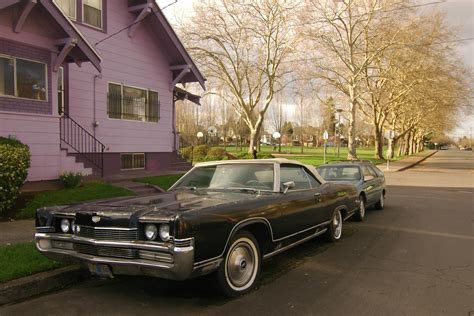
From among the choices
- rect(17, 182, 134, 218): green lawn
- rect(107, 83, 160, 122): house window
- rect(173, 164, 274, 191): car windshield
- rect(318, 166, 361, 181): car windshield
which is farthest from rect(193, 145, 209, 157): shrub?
rect(173, 164, 274, 191): car windshield

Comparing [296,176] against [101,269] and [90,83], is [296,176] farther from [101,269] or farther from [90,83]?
[90,83]

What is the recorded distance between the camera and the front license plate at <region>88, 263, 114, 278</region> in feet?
14.5

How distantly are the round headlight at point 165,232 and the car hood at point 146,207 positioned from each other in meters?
0.08

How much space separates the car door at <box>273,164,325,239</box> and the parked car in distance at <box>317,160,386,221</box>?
3.51m

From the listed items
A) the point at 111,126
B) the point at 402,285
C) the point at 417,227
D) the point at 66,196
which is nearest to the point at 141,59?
the point at 111,126

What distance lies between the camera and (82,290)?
17.2 feet

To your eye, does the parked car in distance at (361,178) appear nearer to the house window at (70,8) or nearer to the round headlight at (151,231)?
the round headlight at (151,231)

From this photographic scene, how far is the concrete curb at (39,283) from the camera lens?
482 cm

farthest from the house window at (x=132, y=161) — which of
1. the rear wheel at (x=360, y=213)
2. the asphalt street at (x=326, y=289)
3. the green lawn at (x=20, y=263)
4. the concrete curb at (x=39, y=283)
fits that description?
the concrete curb at (x=39, y=283)

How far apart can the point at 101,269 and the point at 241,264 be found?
1525mm

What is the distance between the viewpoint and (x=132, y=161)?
16594mm

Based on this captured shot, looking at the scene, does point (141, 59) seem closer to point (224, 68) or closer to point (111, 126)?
point (111, 126)

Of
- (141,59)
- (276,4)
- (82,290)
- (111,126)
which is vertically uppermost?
(276,4)

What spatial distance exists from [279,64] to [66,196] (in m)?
28.0
